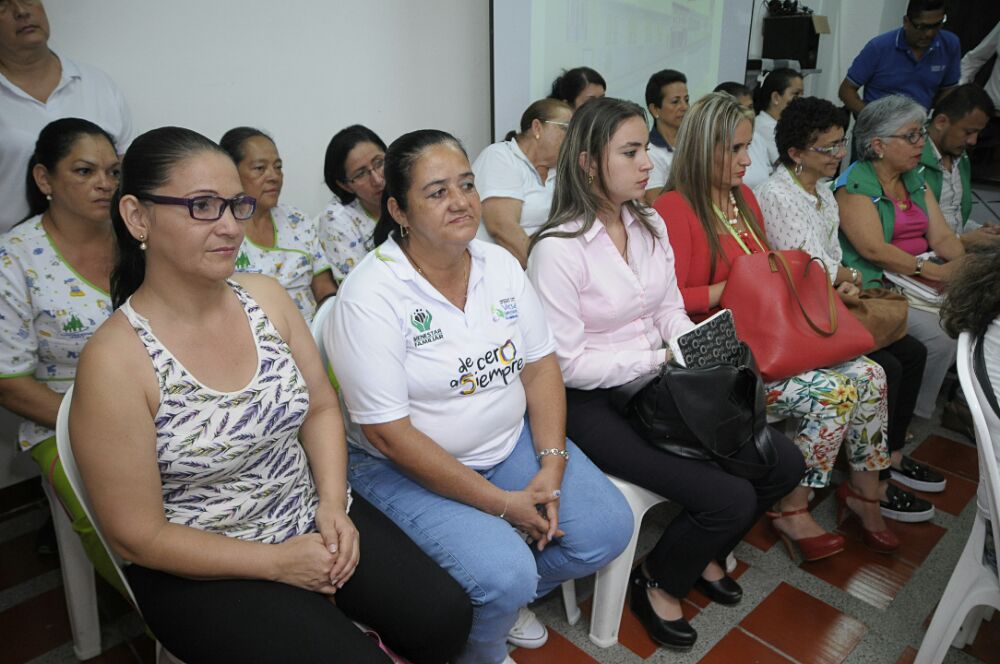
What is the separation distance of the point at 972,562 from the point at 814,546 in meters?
0.56

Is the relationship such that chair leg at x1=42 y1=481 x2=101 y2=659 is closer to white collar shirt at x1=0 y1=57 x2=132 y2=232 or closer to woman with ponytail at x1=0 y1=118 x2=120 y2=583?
woman with ponytail at x1=0 y1=118 x2=120 y2=583

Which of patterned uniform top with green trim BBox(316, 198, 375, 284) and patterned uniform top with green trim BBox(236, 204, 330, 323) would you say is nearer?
patterned uniform top with green trim BBox(236, 204, 330, 323)

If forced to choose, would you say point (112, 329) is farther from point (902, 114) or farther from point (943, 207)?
point (943, 207)

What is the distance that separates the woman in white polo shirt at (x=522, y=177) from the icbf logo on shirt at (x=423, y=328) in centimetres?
127

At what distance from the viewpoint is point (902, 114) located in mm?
2744

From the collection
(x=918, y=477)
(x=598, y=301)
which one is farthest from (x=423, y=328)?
(x=918, y=477)

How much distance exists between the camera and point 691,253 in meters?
2.26

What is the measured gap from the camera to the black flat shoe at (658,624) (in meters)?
1.78

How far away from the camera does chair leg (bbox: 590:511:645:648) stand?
1.74 m

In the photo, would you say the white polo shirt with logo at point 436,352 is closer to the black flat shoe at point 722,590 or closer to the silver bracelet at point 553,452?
the silver bracelet at point 553,452

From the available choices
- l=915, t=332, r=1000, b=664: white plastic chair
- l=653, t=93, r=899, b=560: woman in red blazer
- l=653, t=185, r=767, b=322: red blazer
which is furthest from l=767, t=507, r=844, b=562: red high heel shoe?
l=653, t=185, r=767, b=322: red blazer

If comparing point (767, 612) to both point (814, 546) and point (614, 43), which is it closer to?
point (814, 546)

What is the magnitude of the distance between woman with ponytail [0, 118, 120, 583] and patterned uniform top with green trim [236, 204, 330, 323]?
1.50 ft

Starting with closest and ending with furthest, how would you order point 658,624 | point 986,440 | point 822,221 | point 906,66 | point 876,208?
point 986,440
point 658,624
point 822,221
point 876,208
point 906,66
